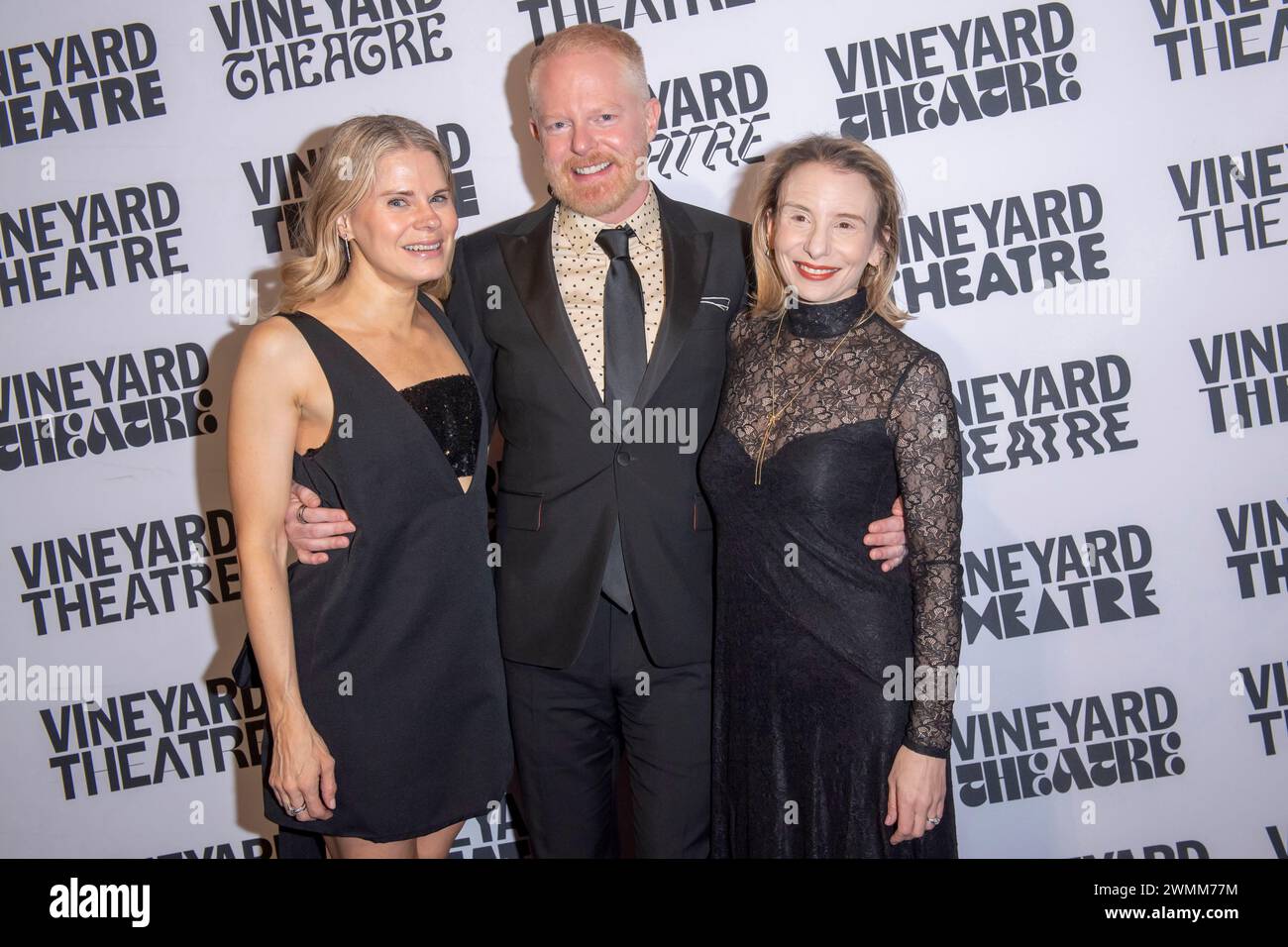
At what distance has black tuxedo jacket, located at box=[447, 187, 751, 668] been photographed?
8.13 feet

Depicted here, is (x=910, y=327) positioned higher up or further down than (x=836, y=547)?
higher up

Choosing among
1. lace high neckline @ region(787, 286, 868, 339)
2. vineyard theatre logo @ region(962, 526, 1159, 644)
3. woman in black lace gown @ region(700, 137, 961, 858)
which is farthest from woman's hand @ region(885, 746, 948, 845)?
vineyard theatre logo @ region(962, 526, 1159, 644)

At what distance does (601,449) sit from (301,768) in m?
0.96

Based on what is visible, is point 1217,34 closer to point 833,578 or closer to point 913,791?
point 833,578

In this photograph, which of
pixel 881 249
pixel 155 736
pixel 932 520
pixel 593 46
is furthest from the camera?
pixel 155 736

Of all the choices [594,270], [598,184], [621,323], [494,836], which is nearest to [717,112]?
[598,184]

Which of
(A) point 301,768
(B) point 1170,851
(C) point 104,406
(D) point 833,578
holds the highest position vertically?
(C) point 104,406

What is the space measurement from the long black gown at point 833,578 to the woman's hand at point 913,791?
0.08ft

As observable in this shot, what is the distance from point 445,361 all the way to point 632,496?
1.76 feet

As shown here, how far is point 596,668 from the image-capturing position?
101 inches

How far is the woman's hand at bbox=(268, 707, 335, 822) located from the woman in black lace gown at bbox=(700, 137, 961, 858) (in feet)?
2.96

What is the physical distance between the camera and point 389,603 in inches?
91.0

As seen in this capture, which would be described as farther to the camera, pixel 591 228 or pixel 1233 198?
pixel 1233 198

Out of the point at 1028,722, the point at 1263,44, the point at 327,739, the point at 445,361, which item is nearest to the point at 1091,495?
the point at 1028,722
